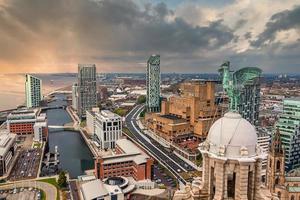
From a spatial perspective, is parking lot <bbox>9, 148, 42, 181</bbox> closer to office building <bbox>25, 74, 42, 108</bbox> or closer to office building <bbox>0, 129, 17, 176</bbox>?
office building <bbox>0, 129, 17, 176</bbox>

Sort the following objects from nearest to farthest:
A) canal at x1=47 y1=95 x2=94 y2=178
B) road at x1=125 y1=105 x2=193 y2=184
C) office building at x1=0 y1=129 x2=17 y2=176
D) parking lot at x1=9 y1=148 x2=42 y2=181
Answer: parking lot at x1=9 y1=148 x2=42 y2=181, office building at x1=0 y1=129 x2=17 y2=176, road at x1=125 y1=105 x2=193 y2=184, canal at x1=47 y1=95 x2=94 y2=178

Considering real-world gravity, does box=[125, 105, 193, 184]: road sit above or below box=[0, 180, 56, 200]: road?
above

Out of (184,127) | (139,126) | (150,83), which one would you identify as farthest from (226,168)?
(150,83)

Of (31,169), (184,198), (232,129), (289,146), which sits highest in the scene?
(232,129)

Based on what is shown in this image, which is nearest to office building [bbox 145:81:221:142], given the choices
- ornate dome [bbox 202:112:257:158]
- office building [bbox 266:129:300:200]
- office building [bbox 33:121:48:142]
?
office building [bbox 33:121:48:142]

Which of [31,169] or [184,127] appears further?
[184,127]

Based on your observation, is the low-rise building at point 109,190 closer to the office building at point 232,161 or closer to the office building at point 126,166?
the office building at point 126,166

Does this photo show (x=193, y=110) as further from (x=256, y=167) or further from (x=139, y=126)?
(x=256, y=167)

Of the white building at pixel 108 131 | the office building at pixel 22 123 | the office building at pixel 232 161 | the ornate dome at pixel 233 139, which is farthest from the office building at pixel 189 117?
the ornate dome at pixel 233 139
